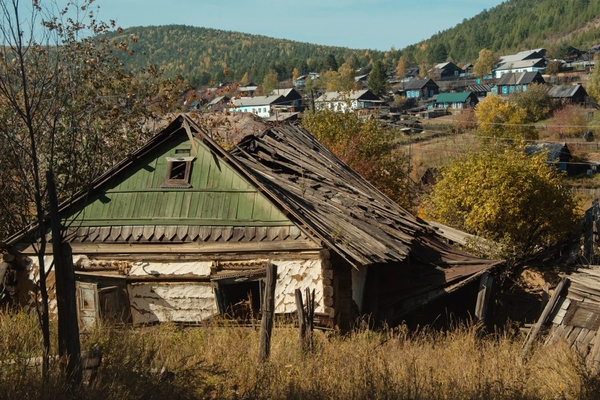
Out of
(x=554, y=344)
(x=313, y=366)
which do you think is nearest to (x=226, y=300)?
(x=313, y=366)

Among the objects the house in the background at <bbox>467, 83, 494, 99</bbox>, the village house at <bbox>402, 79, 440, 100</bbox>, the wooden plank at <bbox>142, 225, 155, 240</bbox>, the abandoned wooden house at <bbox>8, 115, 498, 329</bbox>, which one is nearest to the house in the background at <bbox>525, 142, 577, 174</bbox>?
the abandoned wooden house at <bbox>8, 115, 498, 329</bbox>

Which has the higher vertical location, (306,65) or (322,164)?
(306,65)

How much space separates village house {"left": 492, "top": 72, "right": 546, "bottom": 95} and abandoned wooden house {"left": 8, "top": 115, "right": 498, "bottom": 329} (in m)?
89.2

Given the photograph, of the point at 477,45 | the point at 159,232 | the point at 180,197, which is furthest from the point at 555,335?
the point at 477,45

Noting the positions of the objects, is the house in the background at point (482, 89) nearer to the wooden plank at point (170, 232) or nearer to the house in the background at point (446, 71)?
the house in the background at point (446, 71)

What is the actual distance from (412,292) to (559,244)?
25.1 feet

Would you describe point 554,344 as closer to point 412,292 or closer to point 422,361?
point 412,292

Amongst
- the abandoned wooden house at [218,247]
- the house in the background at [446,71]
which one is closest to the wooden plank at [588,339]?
the abandoned wooden house at [218,247]

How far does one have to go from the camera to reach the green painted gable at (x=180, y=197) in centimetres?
1280

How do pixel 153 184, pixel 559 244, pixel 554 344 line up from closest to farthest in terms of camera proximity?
1. pixel 554 344
2. pixel 153 184
3. pixel 559 244

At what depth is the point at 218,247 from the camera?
12641mm

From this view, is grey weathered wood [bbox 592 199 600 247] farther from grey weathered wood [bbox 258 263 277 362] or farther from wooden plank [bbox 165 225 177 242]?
grey weathered wood [bbox 258 263 277 362]

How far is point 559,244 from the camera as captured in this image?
1900cm

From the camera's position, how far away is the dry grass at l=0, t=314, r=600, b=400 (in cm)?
703
